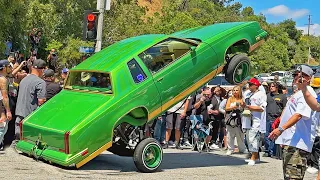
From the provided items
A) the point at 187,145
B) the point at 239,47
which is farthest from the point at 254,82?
the point at 187,145

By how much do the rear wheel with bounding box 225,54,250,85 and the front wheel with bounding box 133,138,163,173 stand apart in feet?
8.30

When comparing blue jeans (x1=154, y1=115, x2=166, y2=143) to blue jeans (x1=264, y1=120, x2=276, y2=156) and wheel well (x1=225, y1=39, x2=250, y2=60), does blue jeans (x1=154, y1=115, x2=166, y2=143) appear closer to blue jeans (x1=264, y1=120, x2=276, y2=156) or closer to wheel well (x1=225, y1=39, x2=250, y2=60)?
blue jeans (x1=264, y1=120, x2=276, y2=156)

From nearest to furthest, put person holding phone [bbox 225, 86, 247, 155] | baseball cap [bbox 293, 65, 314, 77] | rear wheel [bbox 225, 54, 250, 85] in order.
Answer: baseball cap [bbox 293, 65, 314, 77]
rear wheel [bbox 225, 54, 250, 85]
person holding phone [bbox 225, 86, 247, 155]

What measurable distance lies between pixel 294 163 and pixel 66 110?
13.8 feet

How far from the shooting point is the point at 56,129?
26.0 feet

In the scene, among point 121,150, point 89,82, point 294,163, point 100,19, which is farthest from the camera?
point 100,19

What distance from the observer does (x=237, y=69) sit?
1015 cm

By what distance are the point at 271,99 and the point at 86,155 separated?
19.3 ft

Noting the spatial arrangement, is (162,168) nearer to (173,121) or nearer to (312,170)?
(312,170)

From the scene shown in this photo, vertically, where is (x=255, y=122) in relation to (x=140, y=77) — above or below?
below

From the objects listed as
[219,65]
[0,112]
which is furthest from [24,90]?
[219,65]

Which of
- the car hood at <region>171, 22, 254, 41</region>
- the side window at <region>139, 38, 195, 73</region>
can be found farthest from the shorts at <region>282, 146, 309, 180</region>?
the car hood at <region>171, 22, 254, 41</region>

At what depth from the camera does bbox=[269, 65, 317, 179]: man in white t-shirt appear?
5.91m

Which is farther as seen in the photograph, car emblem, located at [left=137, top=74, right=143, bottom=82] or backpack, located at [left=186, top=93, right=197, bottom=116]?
backpack, located at [left=186, top=93, right=197, bottom=116]
